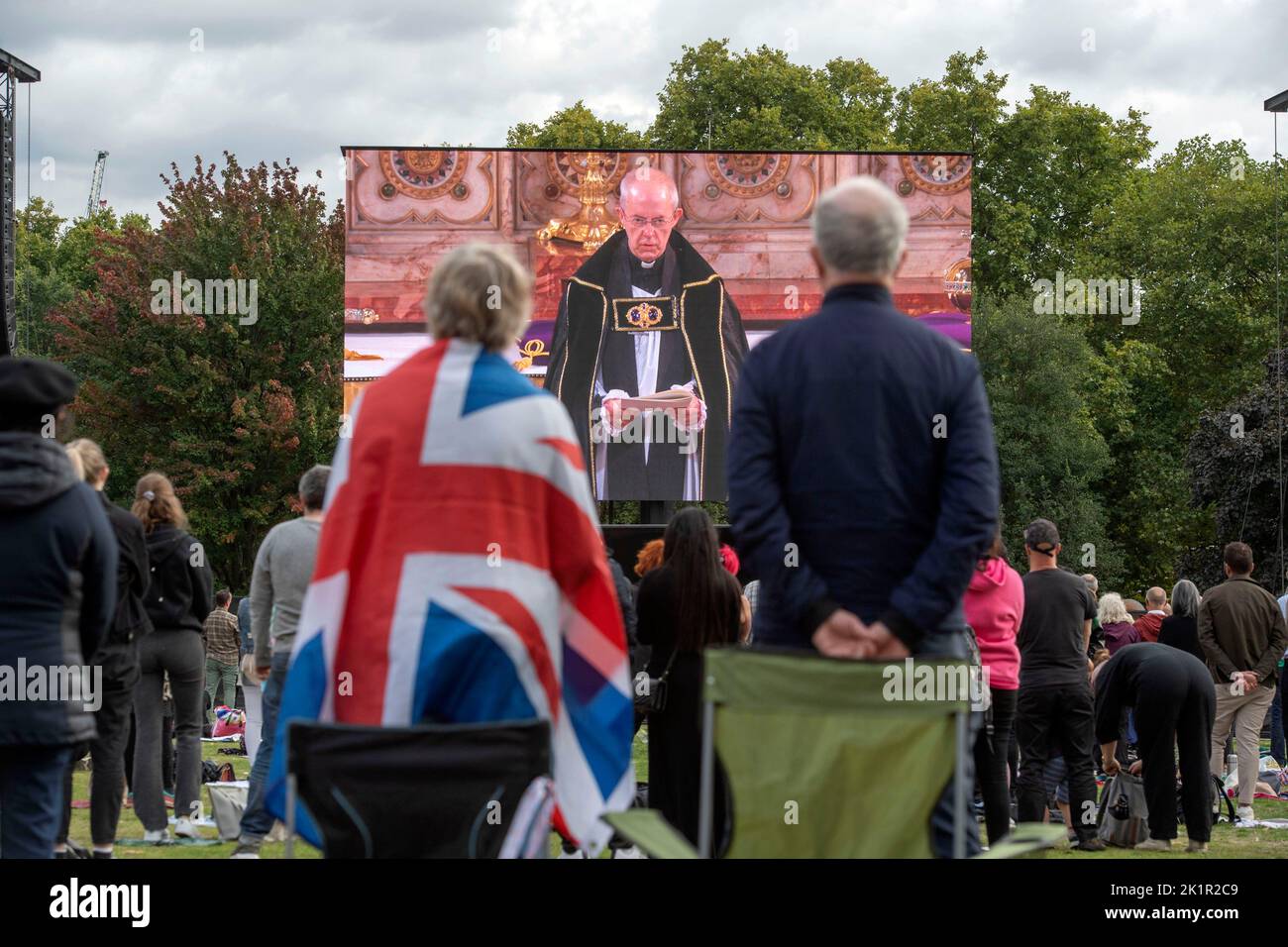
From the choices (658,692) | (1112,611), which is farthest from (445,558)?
(1112,611)

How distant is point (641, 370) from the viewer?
19578 mm

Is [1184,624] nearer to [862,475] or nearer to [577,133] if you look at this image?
[862,475]

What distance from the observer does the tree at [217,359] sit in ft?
109

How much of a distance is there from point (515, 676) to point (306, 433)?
30519 mm

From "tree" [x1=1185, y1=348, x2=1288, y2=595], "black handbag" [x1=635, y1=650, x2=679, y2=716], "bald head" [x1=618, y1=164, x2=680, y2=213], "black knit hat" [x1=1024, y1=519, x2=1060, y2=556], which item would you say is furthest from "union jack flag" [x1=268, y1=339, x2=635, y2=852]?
"tree" [x1=1185, y1=348, x2=1288, y2=595]

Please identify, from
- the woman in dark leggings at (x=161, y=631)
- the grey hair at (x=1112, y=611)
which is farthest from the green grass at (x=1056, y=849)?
the grey hair at (x=1112, y=611)

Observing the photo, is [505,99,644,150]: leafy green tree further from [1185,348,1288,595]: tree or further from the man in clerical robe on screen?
the man in clerical robe on screen

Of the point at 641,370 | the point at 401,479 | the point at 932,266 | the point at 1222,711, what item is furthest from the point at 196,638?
the point at 932,266

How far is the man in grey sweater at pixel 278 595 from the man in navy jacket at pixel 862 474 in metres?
3.85

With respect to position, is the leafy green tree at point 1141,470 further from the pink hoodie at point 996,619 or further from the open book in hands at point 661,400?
the pink hoodie at point 996,619

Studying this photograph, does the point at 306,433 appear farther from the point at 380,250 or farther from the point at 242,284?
the point at 380,250

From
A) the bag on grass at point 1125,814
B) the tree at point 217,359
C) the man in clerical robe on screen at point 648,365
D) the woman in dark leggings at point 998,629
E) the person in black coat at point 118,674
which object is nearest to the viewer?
the person in black coat at point 118,674

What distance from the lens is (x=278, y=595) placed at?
24.9ft

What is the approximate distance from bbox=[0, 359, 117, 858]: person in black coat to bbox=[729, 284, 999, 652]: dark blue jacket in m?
2.10
